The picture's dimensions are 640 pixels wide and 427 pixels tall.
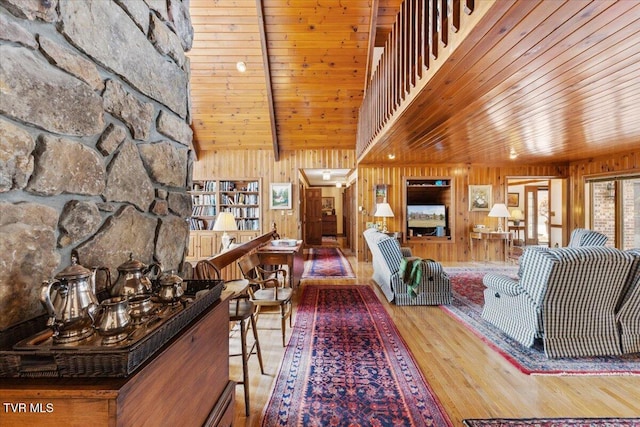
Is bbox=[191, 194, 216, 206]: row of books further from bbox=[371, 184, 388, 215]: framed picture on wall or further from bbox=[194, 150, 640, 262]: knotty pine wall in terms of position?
bbox=[371, 184, 388, 215]: framed picture on wall

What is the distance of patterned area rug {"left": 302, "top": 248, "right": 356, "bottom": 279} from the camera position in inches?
232

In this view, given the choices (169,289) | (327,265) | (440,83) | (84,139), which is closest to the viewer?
(84,139)

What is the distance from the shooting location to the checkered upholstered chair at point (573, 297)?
8.11 ft

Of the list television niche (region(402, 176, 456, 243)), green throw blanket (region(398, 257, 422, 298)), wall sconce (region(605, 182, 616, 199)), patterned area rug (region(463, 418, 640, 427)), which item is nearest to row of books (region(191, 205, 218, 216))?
television niche (region(402, 176, 456, 243))

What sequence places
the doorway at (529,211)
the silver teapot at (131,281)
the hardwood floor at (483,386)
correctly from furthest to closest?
the doorway at (529,211)
the hardwood floor at (483,386)
the silver teapot at (131,281)

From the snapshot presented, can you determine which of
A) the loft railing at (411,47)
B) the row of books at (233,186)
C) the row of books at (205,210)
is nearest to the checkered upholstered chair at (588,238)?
the loft railing at (411,47)

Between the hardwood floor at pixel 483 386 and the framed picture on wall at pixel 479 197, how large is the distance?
205 inches

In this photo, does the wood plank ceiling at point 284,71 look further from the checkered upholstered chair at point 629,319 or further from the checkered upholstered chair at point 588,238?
the checkered upholstered chair at point 629,319

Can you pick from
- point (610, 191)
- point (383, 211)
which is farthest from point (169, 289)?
point (610, 191)

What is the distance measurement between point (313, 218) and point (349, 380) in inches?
328

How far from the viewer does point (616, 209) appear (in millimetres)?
6453

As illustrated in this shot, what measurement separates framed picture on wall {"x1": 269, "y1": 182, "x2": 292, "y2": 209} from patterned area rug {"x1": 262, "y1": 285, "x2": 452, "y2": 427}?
4.37 meters

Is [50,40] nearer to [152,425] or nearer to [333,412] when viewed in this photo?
[152,425]

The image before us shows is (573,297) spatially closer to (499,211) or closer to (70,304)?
(70,304)
